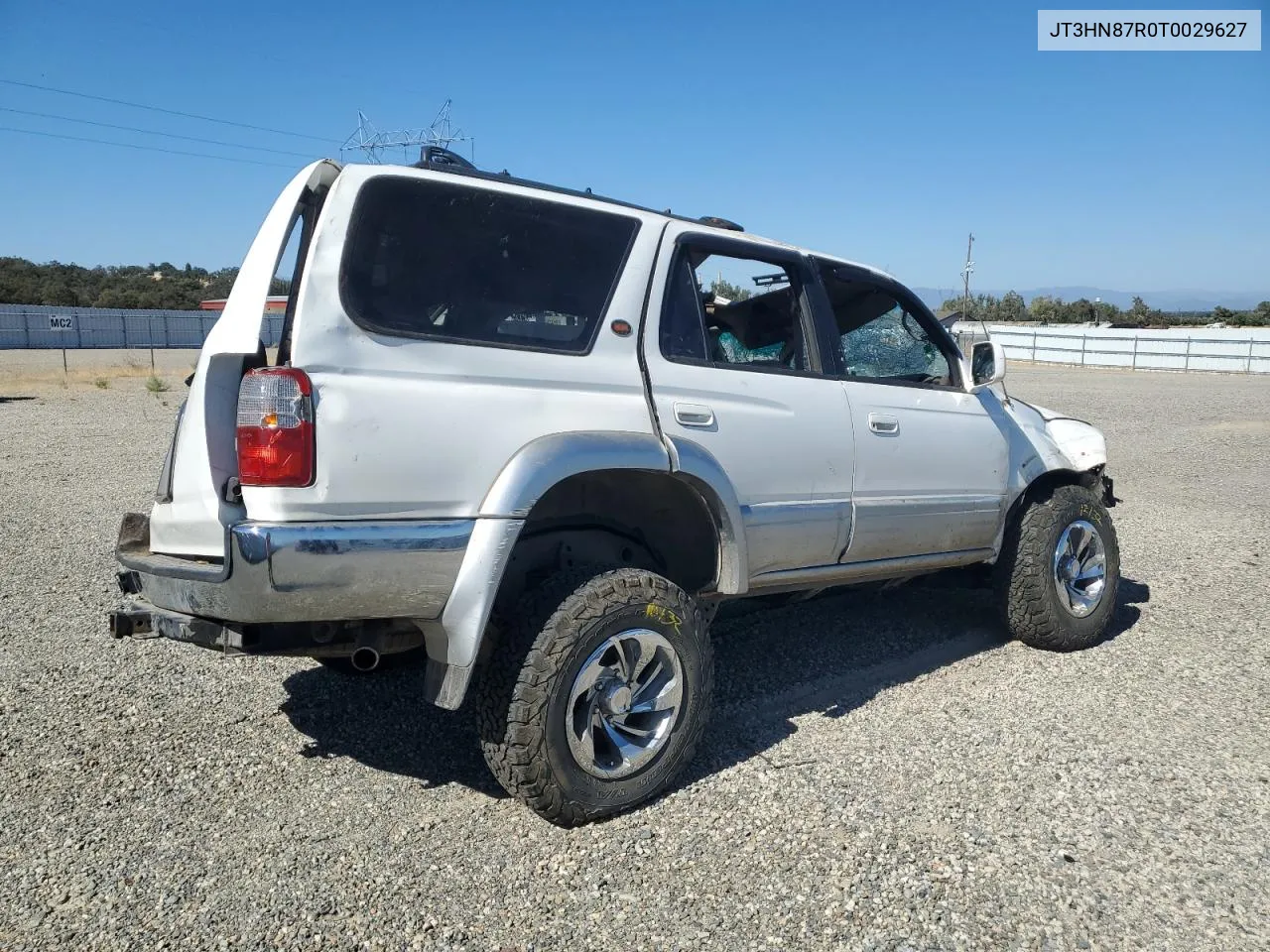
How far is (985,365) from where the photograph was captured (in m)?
4.86

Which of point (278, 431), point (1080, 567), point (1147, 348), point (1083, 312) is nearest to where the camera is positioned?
point (278, 431)

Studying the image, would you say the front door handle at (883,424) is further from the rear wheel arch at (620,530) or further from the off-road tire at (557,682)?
the off-road tire at (557,682)

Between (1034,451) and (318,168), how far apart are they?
3.78 m

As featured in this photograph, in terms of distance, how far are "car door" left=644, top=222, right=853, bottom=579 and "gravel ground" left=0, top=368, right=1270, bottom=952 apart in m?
0.90

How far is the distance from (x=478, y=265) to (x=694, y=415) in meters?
0.92

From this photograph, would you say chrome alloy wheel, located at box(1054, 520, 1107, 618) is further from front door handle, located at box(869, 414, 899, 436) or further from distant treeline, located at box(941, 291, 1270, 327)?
distant treeline, located at box(941, 291, 1270, 327)

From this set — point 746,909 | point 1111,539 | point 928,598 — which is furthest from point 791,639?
point 746,909

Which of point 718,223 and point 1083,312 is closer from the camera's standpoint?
point 718,223

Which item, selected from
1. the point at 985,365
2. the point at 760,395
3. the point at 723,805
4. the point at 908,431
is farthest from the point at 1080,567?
the point at 723,805

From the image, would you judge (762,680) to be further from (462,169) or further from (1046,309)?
(1046,309)

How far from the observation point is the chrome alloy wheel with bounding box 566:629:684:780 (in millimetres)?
3217

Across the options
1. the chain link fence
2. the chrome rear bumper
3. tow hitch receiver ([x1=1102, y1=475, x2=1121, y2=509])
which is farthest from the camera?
the chain link fence

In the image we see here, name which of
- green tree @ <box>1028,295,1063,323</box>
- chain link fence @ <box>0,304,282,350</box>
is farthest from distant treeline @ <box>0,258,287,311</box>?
green tree @ <box>1028,295,1063,323</box>

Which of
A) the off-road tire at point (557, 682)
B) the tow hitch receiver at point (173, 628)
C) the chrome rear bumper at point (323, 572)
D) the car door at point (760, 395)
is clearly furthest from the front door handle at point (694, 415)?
the tow hitch receiver at point (173, 628)
